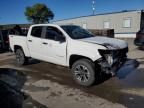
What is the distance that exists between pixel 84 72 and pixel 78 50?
708 mm

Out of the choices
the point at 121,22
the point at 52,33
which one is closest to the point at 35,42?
the point at 52,33

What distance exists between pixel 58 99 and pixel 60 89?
2.69 ft

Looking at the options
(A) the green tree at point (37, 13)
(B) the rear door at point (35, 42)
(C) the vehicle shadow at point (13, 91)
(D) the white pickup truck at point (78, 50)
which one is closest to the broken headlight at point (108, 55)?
(D) the white pickup truck at point (78, 50)

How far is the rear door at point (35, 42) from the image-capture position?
8.19 m

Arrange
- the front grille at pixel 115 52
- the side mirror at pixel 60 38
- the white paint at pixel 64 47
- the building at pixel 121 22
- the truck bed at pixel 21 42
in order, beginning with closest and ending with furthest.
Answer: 1. the front grille at pixel 115 52
2. the white paint at pixel 64 47
3. the side mirror at pixel 60 38
4. the truck bed at pixel 21 42
5. the building at pixel 121 22

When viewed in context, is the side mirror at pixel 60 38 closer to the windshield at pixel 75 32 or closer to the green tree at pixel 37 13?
the windshield at pixel 75 32

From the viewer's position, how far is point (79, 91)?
20.0 feet

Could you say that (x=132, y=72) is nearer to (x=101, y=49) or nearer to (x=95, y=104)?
(x=101, y=49)

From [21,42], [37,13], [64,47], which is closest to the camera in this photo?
[64,47]

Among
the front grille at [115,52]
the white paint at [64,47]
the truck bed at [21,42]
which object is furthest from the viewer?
the truck bed at [21,42]

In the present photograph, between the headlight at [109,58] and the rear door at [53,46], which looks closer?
the headlight at [109,58]

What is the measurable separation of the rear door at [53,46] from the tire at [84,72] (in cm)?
64

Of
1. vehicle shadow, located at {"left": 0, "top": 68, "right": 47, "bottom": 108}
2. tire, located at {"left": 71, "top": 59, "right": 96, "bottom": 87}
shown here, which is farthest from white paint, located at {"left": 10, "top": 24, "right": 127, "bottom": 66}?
vehicle shadow, located at {"left": 0, "top": 68, "right": 47, "bottom": 108}

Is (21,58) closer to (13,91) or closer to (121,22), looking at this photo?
(13,91)
